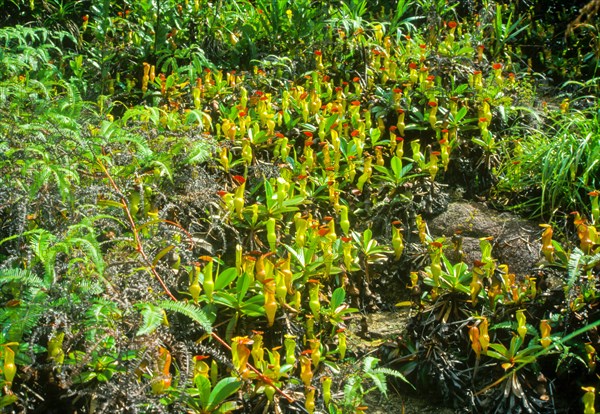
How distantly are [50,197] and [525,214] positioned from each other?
2.90m

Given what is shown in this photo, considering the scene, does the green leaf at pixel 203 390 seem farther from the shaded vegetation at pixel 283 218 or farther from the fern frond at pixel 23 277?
the fern frond at pixel 23 277

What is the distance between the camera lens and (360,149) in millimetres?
4668

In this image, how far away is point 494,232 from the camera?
4.34 m

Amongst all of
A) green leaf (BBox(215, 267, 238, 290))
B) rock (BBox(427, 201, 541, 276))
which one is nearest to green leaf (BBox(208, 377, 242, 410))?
green leaf (BBox(215, 267, 238, 290))

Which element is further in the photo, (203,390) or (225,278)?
(225,278)

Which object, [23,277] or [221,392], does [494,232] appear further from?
[23,277]

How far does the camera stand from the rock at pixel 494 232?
4016 millimetres

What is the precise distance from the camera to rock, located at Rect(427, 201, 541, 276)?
4016 millimetres

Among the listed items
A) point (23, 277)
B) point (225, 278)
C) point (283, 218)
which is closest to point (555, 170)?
point (283, 218)

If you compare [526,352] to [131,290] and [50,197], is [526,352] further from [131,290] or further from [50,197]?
[50,197]

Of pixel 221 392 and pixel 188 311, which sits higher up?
pixel 188 311

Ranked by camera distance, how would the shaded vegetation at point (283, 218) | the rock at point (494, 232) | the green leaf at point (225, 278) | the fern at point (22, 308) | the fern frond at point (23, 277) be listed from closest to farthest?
the fern at point (22, 308), the fern frond at point (23, 277), the shaded vegetation at point (283, 218), the green leaf at point (225, 278), the rock at point (494, 232)

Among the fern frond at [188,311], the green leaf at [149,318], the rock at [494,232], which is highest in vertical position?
the green leaf at [149,318]

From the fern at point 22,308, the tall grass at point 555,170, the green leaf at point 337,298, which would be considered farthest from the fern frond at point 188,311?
the tall grass at point 555,170
